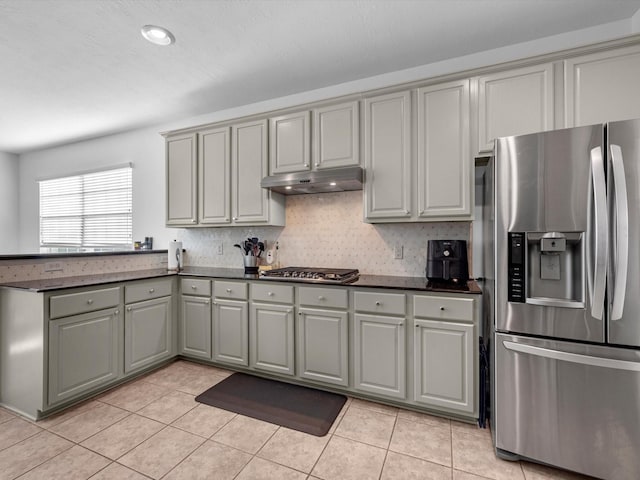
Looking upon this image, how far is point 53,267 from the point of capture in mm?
2654

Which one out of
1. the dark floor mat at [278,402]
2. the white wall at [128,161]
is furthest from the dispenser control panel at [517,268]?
the white wall at [128,161]

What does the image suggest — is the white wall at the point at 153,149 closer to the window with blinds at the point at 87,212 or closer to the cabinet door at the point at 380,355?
the window with blinds at the point at 87,212

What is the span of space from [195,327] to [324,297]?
145cm

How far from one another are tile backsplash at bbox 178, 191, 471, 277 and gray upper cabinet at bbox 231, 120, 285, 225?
24cm

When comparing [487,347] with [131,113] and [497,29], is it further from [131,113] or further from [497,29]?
[131,113]

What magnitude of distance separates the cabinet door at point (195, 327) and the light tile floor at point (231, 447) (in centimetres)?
65

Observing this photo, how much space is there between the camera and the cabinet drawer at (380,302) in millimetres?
2230

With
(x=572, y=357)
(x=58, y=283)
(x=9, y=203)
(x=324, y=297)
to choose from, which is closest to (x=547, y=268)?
(x=572, y=357)

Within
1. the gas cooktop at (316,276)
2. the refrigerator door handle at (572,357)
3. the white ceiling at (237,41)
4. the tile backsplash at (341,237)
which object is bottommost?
the refrigerator door handle at (572,357)

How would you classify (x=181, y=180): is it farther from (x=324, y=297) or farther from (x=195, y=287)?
(x=324, y=297)

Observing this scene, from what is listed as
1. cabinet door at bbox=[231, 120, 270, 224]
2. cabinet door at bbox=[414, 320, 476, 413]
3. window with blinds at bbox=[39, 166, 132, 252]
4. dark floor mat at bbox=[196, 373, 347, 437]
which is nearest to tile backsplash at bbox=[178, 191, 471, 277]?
cabinet door at bbox=[231, 120, 270, 224]

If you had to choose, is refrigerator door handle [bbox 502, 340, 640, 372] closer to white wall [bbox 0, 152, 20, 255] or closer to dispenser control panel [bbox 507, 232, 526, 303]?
dispenser control panel [bbox 507, 232, 526, 303]

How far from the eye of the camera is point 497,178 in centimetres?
176

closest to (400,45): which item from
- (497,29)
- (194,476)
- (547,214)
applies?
(497,29)
